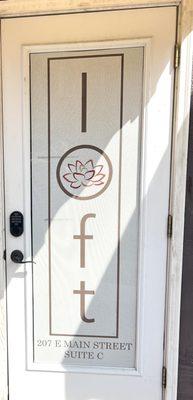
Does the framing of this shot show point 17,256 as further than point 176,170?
Yes

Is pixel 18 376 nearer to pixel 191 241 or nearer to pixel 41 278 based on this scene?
pixel 41 278

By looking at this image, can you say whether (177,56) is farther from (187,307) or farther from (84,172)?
(187,307)

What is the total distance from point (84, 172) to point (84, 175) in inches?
0.6

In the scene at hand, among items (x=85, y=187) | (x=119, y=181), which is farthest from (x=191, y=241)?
(x=85, y=187)

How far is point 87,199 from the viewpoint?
70.1 inches

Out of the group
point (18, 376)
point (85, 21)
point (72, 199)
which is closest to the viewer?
point (85, 21)

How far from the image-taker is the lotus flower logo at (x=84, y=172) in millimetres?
1747

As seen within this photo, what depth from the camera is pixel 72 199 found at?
179 cm

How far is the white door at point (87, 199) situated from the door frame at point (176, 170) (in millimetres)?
35

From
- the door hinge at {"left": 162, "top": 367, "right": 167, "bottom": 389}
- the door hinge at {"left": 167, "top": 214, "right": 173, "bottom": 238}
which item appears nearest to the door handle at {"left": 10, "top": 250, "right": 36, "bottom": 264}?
the door hinge at {"left": 167, "top": 214, "right": 173, "bottom": 238}

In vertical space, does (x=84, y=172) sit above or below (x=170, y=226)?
above

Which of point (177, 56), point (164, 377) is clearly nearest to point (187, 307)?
point (164, 377)

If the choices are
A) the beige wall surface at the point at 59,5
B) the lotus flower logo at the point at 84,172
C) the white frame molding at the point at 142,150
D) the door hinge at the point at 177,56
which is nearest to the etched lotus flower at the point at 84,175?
the lotus flower logo at the point at 84,172

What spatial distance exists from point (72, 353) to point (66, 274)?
0.45 metres
